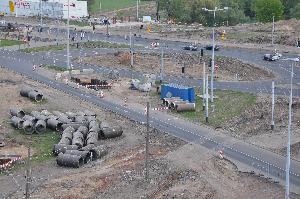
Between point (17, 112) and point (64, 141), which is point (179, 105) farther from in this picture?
point (64, 141)

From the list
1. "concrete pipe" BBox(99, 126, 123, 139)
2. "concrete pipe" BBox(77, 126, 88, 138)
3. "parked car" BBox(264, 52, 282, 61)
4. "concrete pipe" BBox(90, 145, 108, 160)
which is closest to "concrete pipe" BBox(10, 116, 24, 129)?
"concrete pipe" BBox(77, 126, 88, 138)

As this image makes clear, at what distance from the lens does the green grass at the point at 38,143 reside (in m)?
49.3

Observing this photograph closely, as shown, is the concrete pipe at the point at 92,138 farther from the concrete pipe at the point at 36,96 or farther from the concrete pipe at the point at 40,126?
the concrete pipe at the point at 36,96

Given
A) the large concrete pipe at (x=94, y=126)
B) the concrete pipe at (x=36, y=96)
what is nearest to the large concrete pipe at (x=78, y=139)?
the large concrete pipe at (x=94, y=126)

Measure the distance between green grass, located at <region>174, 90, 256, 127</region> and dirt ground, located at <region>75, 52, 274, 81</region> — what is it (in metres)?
11.4

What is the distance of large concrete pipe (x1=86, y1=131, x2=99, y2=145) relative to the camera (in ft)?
168

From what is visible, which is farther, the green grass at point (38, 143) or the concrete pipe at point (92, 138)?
the concrete pipe at point (92, 138)

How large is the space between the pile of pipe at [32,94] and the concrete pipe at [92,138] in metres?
17.3

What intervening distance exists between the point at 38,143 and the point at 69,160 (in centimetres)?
710

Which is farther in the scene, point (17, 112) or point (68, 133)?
point (17, 112)

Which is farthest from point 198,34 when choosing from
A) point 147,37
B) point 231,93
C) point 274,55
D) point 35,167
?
point 35,167


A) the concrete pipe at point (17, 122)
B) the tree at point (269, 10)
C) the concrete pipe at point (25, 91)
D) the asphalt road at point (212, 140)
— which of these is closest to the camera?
the asphalt road at point (212, 140)

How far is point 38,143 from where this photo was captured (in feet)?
175

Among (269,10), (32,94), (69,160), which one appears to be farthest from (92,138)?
(269,10)
